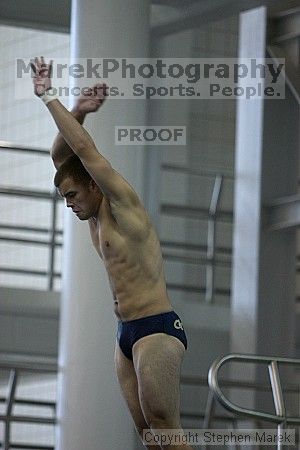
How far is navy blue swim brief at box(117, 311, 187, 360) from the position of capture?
6.04 metres

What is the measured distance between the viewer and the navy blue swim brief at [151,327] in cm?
604

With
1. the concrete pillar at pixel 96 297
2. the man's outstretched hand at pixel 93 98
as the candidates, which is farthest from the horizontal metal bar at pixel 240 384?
the man's outstretched hand at pixel 93 98

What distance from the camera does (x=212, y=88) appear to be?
1366 cm

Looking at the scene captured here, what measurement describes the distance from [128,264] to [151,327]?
1.03 ft

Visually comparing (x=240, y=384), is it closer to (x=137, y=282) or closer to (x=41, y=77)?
(x=137, y=282)

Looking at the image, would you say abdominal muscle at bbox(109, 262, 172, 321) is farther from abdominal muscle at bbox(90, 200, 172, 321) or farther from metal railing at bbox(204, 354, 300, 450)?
metal railing at bbox(204, 354, 300, 450)

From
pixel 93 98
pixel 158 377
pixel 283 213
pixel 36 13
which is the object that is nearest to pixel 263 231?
pixel 283 213

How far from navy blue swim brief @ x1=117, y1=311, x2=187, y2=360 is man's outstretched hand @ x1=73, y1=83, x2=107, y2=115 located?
3.34ft

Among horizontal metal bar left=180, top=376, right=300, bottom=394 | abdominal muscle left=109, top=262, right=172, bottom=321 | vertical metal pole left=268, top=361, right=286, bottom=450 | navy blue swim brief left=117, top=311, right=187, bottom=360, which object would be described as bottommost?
horizontal metal bar left=180, top=376, right=300, bottom=394

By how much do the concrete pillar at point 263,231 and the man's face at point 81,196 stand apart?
4048 millimetres

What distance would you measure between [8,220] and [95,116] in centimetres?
627

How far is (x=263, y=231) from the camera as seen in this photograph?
10125 mm

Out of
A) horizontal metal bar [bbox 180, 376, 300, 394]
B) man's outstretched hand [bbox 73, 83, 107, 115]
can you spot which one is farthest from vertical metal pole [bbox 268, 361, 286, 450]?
man's outstretched hand [bbox 73, 83, 107, 115]

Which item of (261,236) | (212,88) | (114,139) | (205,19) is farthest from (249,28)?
(212,88)
